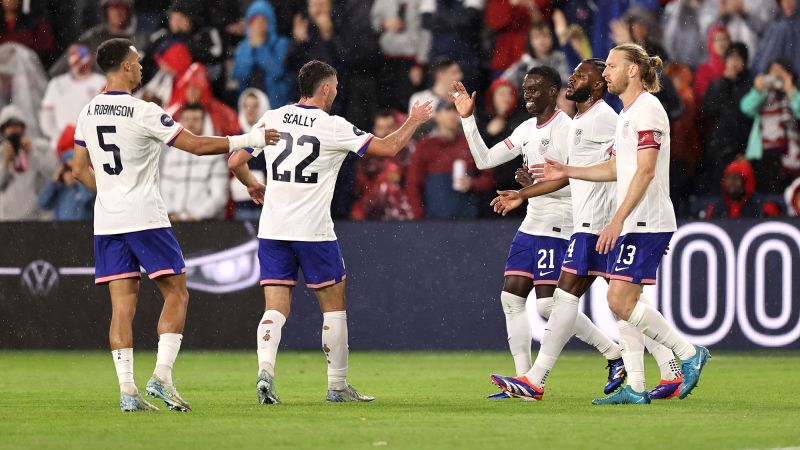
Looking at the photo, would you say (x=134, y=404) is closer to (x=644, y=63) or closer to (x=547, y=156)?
(x=547, y=156)

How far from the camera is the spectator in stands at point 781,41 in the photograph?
1467 cm

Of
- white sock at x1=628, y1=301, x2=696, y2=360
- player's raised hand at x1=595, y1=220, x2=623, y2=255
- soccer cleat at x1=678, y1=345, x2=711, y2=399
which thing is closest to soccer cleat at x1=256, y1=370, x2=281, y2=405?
player's raised hand at x1=595, y1=220, x2=623, y2=255

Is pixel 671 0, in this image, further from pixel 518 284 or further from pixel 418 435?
pixel 418 435

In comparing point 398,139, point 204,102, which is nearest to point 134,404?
point 398,139

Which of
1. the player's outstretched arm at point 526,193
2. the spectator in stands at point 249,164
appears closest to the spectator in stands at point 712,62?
the spectator in stands at point 249,164

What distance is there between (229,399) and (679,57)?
25.1 ft

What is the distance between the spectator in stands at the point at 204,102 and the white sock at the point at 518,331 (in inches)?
240

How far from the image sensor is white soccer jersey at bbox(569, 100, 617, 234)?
901 cm

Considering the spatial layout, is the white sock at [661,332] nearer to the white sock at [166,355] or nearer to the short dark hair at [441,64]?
the white sock at [166,355]

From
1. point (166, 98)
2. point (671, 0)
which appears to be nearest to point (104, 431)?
point (166, 98)

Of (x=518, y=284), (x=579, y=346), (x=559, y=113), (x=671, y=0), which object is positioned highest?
(x=671, y=0)

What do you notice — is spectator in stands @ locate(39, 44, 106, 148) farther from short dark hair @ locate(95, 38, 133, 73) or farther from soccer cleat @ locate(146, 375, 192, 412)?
soccer cleat @ locate(146, 375, 192, 412)

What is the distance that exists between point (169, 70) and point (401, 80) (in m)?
2.57

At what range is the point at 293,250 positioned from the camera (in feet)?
29.2
